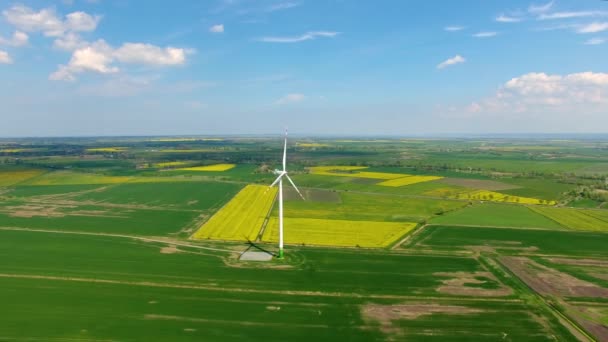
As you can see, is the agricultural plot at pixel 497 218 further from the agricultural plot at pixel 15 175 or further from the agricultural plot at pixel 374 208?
the agricultural plot at pixel 15 175

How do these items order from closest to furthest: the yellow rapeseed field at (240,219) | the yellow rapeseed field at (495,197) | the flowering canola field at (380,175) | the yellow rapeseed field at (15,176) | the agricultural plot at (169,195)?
the yellow rapeseed field at (240,219) → the agricultural plot at (169,195) → the yellow rapeseed field at (495,197) → the yellow rapeseed field at (15,176) → the flowering canola field at (380,175)

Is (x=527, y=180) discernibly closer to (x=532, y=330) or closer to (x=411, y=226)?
(x=411, y=226)

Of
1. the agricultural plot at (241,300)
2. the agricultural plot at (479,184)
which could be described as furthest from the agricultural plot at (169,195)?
the agricultural plot at (479,184)

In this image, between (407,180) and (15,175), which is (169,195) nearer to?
(15,175)

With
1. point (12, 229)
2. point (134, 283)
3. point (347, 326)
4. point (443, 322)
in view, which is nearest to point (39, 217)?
point (12, 229)

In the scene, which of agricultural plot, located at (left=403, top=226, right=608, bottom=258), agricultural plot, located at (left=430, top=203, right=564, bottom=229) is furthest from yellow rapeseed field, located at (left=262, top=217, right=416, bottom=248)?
agricultural plot, located at (left=430, top=203, right=564, bottom=229)

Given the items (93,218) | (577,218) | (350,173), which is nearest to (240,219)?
(93,218)

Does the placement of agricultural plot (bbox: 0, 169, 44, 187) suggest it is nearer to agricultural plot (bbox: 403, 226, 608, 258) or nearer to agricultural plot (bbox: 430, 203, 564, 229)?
agricultural plot (bbox: 403, 226, 608, 258)
